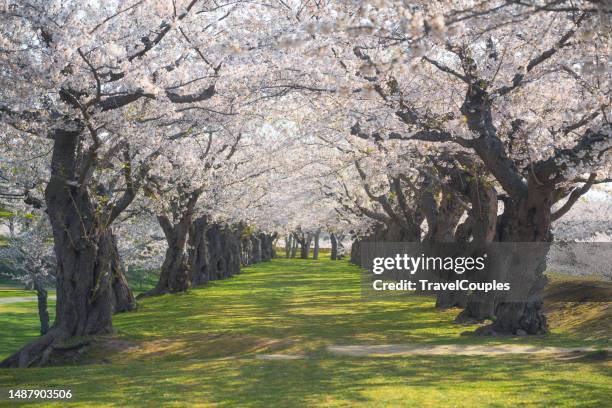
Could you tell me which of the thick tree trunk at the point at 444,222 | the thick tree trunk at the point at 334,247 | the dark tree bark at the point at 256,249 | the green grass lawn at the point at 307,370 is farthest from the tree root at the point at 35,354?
the thick tree trunk at the point at 334,247

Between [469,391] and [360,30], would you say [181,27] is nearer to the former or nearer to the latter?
[469,391]

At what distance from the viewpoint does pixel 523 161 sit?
19.7 metres

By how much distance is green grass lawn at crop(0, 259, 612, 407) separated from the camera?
9930mm

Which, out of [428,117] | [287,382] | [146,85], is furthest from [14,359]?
[428,117]

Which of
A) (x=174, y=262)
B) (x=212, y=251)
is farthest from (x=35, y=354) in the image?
(x=212, y=251)

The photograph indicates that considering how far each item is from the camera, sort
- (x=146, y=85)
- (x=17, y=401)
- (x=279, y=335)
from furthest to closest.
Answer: (x=279, y=335) < (x=146, y=85) < (x=17, y=401)

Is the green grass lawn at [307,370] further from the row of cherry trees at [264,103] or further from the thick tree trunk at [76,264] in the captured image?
the row of cherry trees at [264,103]

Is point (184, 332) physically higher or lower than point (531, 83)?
lower

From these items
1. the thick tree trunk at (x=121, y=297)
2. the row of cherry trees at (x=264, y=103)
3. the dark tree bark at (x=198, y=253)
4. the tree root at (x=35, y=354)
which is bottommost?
the tree root at (x=35, y=354)

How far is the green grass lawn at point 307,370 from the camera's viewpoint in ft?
32.6

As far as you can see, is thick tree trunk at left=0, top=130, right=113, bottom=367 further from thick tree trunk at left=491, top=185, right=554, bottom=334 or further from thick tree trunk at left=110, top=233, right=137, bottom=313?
thick tree trunk at left=110, top=233, right=137, bottom=313

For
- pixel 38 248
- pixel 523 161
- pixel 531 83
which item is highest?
pixel 531 83

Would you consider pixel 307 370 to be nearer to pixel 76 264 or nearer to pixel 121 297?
pixel 76 264

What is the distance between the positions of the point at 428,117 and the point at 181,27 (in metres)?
5.88
